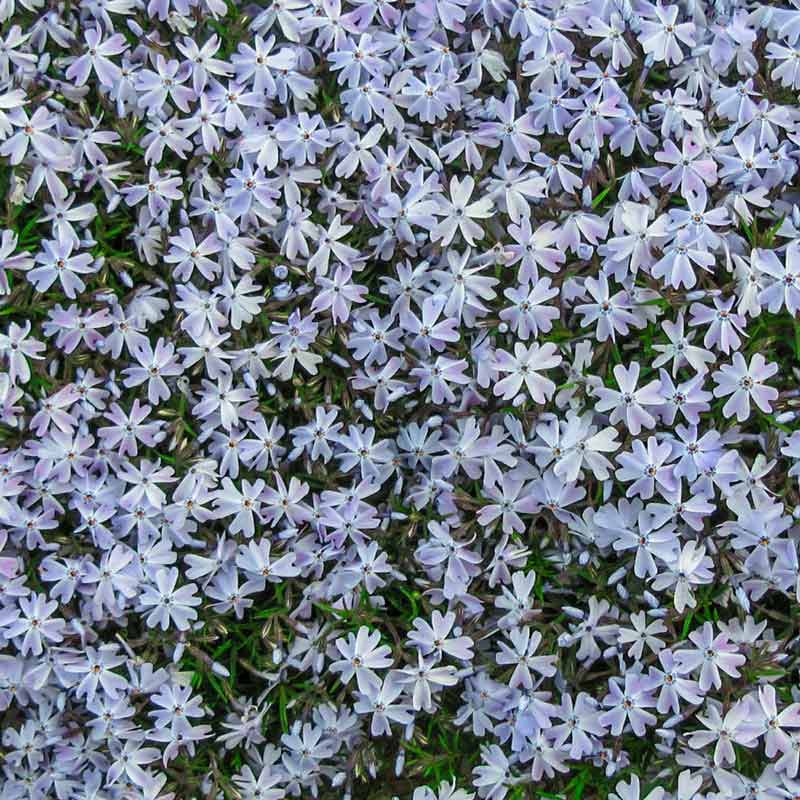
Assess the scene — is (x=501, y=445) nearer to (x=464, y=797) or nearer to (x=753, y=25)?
(x=464, y=797)

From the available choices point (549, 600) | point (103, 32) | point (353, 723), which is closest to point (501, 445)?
point (549, 600)

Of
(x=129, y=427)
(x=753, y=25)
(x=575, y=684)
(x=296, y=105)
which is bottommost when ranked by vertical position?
(x=575, y=684)

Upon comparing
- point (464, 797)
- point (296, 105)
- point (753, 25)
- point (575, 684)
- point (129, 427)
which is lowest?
point (464, 797)

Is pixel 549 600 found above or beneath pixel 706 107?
beneath

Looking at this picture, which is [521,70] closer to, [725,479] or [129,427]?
[725,479]

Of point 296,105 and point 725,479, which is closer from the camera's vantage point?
point 725,479

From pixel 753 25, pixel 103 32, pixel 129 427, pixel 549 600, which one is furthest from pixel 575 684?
pixel 103 32
